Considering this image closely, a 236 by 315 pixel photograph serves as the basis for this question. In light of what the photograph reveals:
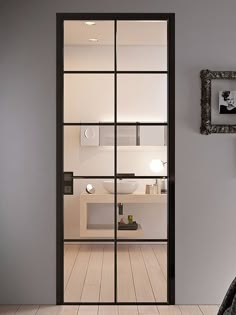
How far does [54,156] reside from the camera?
4.71 meters

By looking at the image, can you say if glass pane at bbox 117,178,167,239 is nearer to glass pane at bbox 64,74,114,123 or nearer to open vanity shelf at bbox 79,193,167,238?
open vanity shelf at bbox 79,193,167,238

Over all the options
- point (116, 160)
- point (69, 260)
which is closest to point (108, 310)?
point (69, 260)

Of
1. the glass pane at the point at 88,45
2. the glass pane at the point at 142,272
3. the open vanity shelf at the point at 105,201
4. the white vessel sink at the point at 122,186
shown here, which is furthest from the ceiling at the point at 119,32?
the glass pane at the point at 142,272

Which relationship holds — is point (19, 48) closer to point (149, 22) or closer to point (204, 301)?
point (149, 22)

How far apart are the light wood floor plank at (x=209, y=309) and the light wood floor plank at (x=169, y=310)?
20 centimetres

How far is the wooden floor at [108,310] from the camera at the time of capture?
4.46m

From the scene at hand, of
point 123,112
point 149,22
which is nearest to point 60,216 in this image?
point 123,112

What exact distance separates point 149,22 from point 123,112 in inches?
30.7

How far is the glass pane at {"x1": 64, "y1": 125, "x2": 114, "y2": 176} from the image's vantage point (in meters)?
4.74

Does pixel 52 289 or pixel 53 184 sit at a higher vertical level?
pixel 53 184

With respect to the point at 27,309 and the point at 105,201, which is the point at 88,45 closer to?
the point at 105,201

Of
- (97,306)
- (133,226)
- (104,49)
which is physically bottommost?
(97,306)

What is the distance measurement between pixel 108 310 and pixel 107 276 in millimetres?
296

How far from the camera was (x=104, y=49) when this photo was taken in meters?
4.72
